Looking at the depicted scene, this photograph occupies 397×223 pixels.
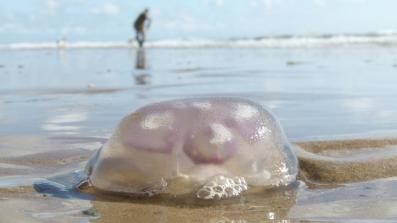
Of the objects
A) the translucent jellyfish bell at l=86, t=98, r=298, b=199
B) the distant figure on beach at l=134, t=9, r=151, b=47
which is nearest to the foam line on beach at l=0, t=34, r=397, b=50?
the distant figure on beach at l=134, t=9, r=151, b=47

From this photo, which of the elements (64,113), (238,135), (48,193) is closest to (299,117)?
(64,113)

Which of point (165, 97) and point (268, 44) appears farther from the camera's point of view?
point (268, 44)

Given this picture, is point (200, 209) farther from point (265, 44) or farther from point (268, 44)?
point (265, 44)

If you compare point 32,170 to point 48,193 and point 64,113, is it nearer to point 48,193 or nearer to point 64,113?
point 48,193

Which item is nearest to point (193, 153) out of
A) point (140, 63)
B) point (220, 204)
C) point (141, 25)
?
point (220, 204)

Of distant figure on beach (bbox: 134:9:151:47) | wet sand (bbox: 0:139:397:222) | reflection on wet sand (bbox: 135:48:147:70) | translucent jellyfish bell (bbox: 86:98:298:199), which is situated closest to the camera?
wet sand (bbox: 0:139:397:222)

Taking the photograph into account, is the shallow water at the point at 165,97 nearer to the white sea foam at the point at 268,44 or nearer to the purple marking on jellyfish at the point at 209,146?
the purple marking on jellyfish at the point at 209,146

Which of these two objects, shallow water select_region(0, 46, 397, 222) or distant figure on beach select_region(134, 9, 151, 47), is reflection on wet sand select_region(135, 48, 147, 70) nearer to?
shallow water select_region(0, 46, 397, 222)
